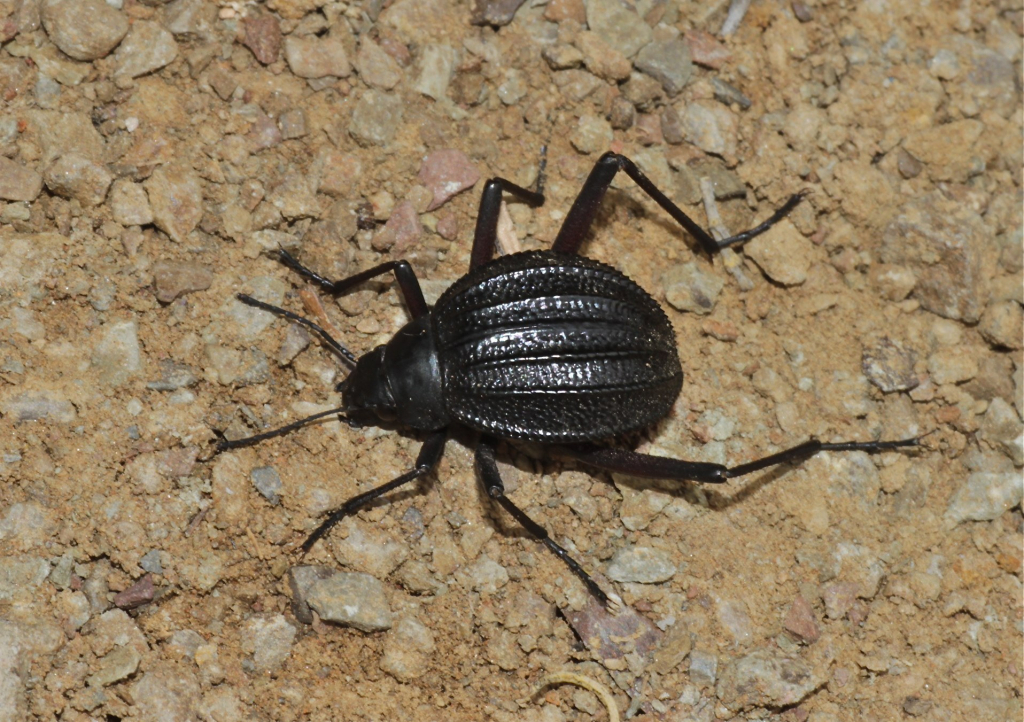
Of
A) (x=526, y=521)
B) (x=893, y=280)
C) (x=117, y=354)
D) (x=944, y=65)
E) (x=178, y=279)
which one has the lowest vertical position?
(x=526, y=521)

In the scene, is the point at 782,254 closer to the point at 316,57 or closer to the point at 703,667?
the point at 703,667

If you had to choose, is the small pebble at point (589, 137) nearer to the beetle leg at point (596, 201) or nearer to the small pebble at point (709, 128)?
the beetle leg at point (596, 201)

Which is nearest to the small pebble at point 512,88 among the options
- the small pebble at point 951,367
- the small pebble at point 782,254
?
the small pebble at point 782,254

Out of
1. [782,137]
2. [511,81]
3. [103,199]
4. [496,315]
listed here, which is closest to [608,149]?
[511,81]

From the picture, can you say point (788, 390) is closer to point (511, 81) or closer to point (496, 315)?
point (496, 315)

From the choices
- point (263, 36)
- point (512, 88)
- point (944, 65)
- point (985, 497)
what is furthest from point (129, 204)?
point (944, 65)

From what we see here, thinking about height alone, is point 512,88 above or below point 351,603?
above
